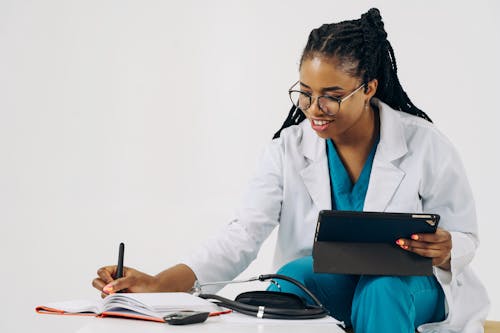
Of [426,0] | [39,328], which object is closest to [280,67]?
[426,0]

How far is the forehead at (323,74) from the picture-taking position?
1887 millimetres

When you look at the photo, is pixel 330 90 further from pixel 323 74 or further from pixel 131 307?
pixel 131 307

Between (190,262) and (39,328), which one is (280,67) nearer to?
(39,328)

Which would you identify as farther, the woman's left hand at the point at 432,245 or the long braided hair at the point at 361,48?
the long braided hair at the point at 361,48

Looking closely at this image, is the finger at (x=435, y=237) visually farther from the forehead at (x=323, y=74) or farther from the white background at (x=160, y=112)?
the white background at (x=160, y=112)

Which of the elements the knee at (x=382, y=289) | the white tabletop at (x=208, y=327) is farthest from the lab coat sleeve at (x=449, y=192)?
the white tabletop at (x=208, y=327)

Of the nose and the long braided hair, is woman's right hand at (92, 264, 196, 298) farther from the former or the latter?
the long braided hair

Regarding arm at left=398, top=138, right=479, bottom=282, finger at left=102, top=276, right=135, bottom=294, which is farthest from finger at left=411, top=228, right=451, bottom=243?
finger at left=102, top=276, right=135, bottom=294

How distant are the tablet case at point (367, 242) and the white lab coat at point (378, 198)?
0.25 m

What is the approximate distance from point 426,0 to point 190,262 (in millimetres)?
2489

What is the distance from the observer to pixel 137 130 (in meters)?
4.05

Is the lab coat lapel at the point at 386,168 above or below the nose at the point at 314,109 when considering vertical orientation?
below

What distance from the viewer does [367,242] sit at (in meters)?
1.64

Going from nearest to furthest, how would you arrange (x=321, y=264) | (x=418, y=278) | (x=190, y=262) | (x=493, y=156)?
(x=321, y=264)
(x=418, y=278)
(x=190, y=262)
(x=493, y=156)
